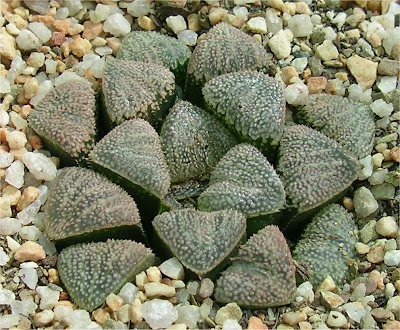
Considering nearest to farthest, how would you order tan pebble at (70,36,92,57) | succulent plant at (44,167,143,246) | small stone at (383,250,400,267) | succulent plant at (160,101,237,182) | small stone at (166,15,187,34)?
succulent plant at (44,167,143,246) < small stone at (383,250,400,267) < succulent plant at (160,101,237,182) < tan pebble at (70,36,92,57) < small stone at (166,15,187,34)

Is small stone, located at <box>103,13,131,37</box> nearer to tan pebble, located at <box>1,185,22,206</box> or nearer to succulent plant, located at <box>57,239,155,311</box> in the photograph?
tan pebble, located at <box>1,185,22,206</box>

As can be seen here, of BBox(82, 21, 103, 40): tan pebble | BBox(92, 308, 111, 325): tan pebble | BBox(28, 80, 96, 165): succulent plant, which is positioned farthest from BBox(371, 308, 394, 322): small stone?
BBox(82, 21, 103, 40): tan pebble

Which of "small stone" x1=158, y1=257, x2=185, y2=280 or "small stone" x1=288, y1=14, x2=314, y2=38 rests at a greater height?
"small stone" x1=288, y1=14, x2=314, y2=38

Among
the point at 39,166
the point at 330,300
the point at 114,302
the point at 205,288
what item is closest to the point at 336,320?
the point at 330,300

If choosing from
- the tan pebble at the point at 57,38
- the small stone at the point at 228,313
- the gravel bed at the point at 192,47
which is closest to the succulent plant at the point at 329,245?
the gravel bed at the point at 192,47

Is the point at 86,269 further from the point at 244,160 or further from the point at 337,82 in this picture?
the point at 337,82

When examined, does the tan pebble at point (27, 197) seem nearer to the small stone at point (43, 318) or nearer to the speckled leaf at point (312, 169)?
the small stone at point (43, 318)

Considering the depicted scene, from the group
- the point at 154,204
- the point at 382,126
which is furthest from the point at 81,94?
the point at 382,126
